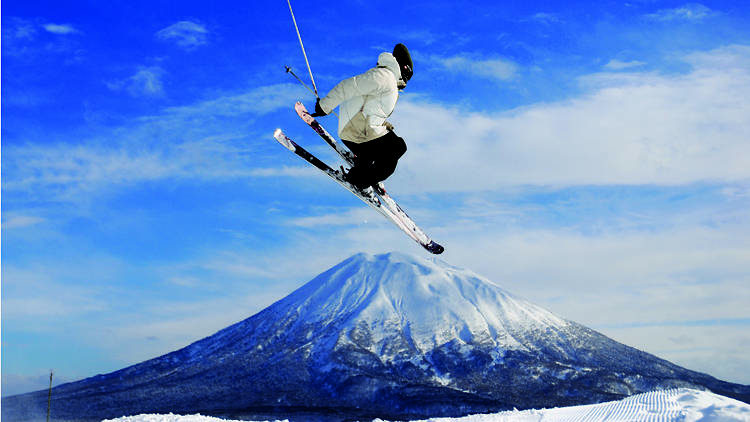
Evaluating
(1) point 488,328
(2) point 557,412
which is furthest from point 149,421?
(1) point 488,328

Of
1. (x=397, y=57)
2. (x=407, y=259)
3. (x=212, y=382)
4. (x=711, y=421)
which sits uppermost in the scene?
(x=407, y=259)

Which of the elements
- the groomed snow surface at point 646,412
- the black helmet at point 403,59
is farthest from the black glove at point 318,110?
the groomed snow surface at point 646,412

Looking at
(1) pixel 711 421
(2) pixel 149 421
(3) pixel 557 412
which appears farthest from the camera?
(3) pixel 557 412

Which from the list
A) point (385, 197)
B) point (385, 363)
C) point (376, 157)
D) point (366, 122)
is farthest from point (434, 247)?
point (385, 363)

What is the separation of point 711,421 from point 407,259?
168094 mm

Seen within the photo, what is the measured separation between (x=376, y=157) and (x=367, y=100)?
0.91 metres

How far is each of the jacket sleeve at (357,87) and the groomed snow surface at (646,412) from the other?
1039 cm

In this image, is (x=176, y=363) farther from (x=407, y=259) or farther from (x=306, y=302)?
(x=407, y=259)

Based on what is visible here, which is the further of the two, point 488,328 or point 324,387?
point 488,328

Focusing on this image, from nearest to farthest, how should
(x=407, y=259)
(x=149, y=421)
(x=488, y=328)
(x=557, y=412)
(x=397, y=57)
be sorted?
(x=397, y=57) → (x=149, y=421) → (x=557, y=412) → (x=488, y=328) → (x=407, y=259)

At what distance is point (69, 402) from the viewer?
15425 centimetres

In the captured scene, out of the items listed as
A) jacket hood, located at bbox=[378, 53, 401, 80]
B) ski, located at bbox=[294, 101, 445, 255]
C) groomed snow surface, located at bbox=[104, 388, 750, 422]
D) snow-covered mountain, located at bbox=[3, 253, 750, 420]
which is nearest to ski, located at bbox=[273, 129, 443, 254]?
ski, located at bbox=[294, 101, 445, 255]

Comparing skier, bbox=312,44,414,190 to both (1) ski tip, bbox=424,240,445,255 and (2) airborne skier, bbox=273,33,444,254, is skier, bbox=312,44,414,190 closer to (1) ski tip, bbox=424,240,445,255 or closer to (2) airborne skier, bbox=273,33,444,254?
(2) airborne skier, bbox=273,33,444,254

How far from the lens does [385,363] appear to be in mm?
158375
